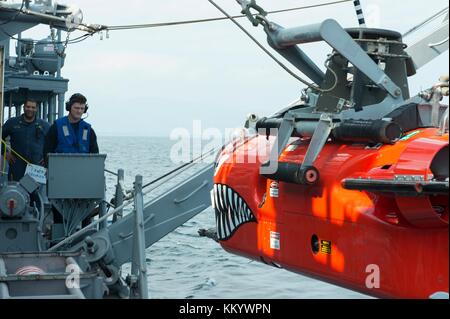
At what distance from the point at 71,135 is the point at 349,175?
4.59 meters

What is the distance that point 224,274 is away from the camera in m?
20.2

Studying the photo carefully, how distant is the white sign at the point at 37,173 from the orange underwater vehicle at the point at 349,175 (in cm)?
272

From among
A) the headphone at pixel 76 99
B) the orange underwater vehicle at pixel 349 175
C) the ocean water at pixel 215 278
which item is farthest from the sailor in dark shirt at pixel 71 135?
the ocean water at pixel 215 278

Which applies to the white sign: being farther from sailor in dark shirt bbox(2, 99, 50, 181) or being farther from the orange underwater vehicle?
the orange underwater vehicle

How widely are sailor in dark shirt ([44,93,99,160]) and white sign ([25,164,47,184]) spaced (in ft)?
0.67

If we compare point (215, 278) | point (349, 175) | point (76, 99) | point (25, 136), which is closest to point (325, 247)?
point (349, 175)

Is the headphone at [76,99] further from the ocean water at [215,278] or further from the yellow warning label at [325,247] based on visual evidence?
the ocean water at [215,278]

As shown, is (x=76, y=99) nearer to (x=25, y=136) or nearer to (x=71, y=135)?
(x=71, y=135)

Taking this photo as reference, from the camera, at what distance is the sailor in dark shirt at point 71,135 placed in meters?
9.70

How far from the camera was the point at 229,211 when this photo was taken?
A: 7555mm

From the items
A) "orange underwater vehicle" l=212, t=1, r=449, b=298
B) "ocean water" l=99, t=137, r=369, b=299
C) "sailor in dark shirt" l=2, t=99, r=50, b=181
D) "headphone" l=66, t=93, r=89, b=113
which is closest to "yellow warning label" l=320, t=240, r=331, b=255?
"orange underwater vehicle" l=212, t=1, r=449, b=298

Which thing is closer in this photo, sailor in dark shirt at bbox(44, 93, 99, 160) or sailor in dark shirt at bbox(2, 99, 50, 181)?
sailor in dark shirt at bbox(44, 93, 99, 160)

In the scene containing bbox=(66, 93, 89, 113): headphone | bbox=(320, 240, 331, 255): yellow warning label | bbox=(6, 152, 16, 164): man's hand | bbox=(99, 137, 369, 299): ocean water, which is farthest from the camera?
bbox=(99, 137, 369, 299): ocean water

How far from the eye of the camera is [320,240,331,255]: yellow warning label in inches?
245
